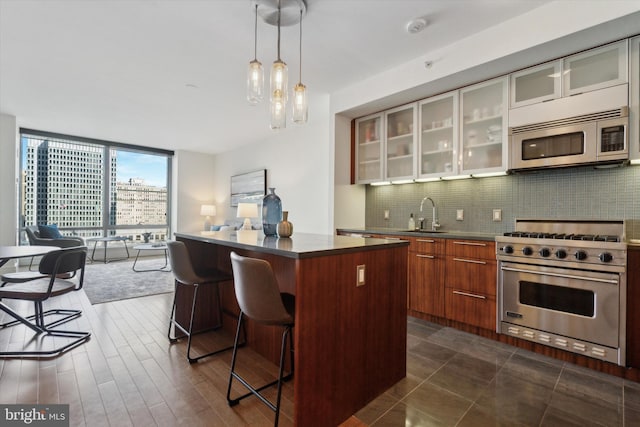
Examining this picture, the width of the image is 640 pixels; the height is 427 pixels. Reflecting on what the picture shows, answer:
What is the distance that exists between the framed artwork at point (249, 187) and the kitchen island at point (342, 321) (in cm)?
433

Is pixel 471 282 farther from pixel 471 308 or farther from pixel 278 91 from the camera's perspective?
pixel 278 91

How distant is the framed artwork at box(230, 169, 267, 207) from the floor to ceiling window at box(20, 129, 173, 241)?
1.95 m

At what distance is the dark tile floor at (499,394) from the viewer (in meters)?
1.64

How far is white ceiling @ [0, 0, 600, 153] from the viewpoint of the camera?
2.34 meters

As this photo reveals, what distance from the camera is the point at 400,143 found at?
3.66m

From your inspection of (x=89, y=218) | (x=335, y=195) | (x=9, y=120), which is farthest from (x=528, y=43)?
(x=89, y=218)

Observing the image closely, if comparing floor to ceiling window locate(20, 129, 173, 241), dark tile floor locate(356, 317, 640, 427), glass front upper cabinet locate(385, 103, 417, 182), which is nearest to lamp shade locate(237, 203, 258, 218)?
floor to ceiling window locate(20, 129, 173, 241)

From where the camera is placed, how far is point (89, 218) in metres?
6.73

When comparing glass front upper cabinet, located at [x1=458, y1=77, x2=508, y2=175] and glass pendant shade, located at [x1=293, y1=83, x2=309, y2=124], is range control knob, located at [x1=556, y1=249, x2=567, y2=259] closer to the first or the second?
glass front upper cabinet, located at [x1=458, y1=77, x2=508, y2=175]

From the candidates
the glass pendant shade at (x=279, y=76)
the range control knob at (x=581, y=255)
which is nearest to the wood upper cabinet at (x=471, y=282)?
the range control knob at (x=581, y=255)

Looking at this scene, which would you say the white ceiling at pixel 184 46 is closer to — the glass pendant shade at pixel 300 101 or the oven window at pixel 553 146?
the glass pendant shade at pixel 300 101

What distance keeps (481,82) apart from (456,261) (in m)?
1.75

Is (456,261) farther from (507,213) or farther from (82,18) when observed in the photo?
(82,18)

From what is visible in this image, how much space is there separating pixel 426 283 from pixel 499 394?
4.14ft
